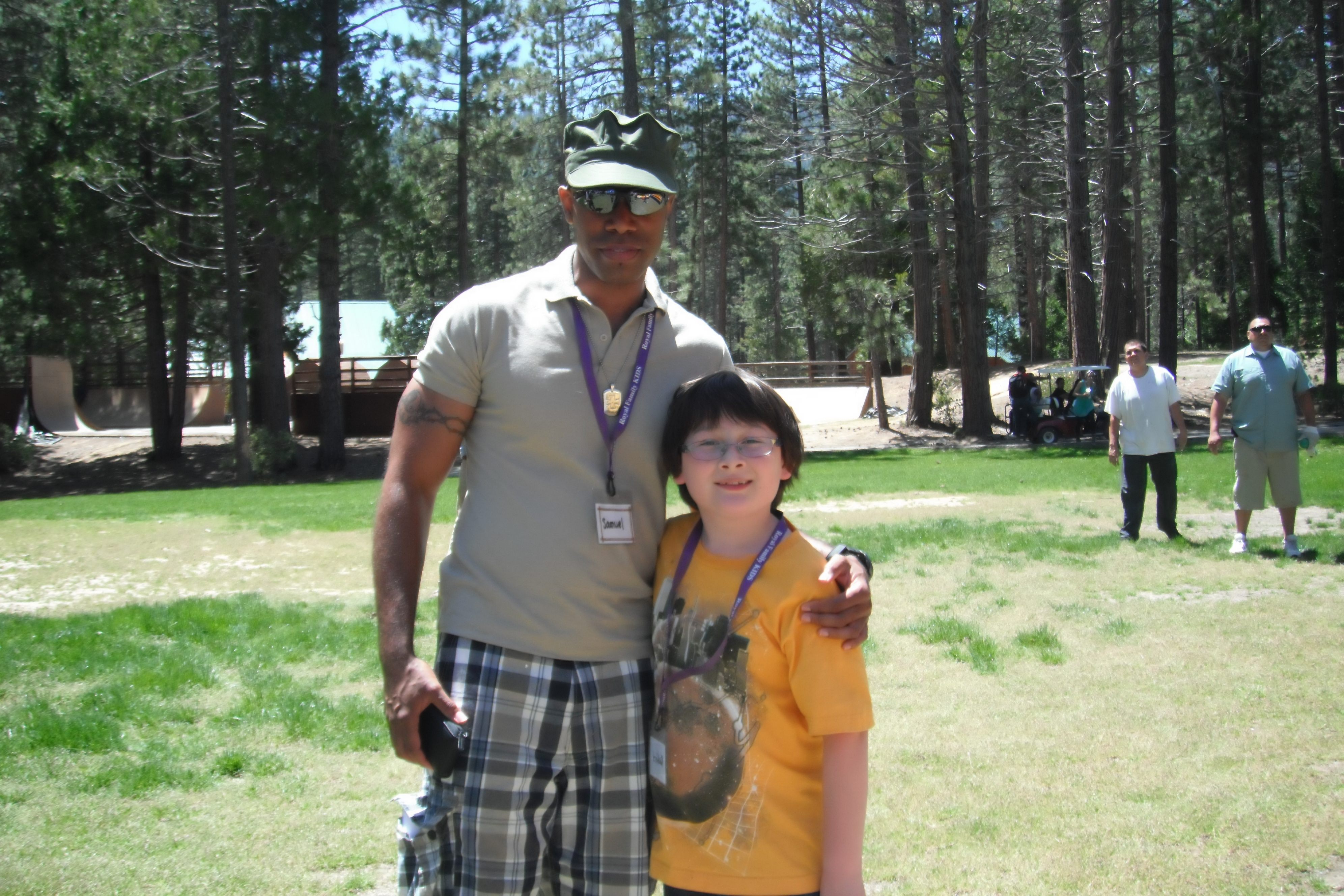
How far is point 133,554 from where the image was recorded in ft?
36.6

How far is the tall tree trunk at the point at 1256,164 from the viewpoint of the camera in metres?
28.8

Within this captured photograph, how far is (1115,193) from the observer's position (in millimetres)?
22453

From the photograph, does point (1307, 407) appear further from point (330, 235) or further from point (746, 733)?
point (330, 235)

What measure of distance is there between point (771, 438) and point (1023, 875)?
2074 mm

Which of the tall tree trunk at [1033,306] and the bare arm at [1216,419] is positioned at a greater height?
the tall tree trunk at [1033,306]

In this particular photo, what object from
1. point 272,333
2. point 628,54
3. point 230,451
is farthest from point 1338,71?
point 230,451

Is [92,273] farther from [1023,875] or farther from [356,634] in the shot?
[1023,875]

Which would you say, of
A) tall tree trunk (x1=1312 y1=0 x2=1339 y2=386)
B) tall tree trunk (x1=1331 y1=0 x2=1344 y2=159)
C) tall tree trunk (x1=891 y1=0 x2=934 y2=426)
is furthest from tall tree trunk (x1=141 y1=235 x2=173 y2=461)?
tall tree trunk (x1=1312 y1=0 x2=1339 y2=386)

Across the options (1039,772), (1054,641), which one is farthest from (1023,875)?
(1054,641)

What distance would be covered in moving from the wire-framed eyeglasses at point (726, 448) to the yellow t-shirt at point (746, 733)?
0.18 metres

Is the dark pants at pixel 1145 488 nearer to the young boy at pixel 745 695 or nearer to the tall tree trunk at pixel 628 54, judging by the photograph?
the young boy at pixel 745 695

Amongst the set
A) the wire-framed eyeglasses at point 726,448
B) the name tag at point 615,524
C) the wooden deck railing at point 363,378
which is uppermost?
the wooden deck railing at point 363,378

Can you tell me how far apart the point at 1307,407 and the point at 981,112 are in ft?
52.5

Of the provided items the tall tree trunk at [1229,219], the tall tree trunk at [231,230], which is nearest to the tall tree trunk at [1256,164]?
the tall tree trunk at [1229,219]
